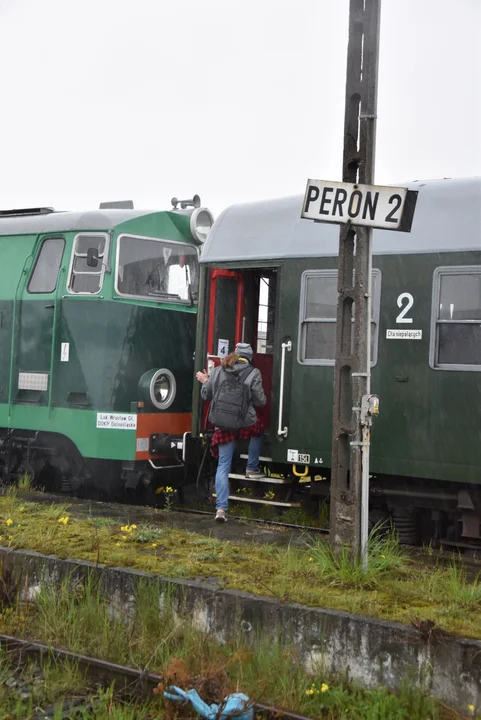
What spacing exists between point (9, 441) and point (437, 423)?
220 inches

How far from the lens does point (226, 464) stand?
30.9ft

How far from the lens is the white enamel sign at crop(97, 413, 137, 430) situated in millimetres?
10461

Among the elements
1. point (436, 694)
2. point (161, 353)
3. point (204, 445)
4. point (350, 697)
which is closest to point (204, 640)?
point (350, 697)

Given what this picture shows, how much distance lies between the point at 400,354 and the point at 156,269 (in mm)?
3823

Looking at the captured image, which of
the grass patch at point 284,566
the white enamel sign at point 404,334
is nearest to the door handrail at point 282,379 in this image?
the white enamel sign at point 404,334

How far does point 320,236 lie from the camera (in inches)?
368

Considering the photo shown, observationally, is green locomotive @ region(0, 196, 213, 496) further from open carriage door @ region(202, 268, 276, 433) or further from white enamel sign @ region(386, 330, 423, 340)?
white enamel sign @ region(386, 330, 423, 340)

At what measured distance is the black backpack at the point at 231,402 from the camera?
928cm

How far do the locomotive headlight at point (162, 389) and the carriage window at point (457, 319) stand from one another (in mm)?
3635

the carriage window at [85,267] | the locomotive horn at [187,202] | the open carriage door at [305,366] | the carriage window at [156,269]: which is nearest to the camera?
the open carriage door at [305,366]

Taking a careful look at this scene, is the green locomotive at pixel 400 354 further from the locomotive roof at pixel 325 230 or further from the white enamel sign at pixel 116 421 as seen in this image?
the white enamel sign at pixel 116 421

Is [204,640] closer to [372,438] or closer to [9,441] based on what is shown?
[372,438]

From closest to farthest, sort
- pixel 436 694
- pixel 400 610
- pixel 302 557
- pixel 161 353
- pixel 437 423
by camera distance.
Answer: pixel 436 694, pixel 400 610, pixel 302 557, pixel 437 423, pixel 161 353

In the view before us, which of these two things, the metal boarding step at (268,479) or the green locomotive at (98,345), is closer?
the metal boarding step at (268,479)
